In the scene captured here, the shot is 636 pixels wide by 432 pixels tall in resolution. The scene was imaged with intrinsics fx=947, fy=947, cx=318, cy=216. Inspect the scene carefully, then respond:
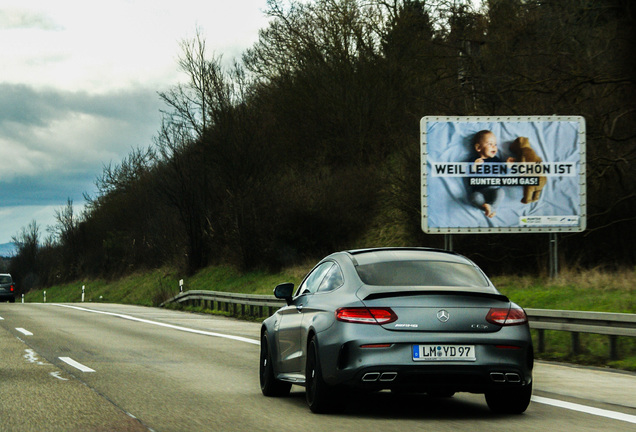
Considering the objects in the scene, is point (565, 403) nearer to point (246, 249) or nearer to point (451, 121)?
point (451, 121)

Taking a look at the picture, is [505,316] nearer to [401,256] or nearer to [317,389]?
[401,256]

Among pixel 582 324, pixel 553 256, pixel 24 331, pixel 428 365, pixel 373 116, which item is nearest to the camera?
pixel 428 365

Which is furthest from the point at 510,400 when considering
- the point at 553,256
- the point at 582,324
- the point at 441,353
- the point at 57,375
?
the point at 553,256

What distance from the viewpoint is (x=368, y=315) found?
24.4ft

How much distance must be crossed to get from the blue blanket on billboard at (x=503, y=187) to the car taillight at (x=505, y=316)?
16473 mm

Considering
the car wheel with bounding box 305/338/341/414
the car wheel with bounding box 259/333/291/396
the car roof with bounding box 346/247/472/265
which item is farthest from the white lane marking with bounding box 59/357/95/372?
the car roof with bounding box 346/247/472/265

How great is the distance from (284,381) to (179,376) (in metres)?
2.60

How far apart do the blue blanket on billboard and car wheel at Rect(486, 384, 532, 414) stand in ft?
52.7

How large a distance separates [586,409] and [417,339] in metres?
2.01

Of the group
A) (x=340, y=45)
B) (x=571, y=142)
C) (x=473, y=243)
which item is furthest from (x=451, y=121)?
(x=340, y=45)

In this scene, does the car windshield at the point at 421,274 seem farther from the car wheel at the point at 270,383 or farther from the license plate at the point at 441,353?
the car wheel at the point at 270,383

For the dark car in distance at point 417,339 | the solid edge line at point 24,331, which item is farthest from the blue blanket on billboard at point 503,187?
the dark car in distance at point 417,339

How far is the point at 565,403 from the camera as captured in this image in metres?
8.71

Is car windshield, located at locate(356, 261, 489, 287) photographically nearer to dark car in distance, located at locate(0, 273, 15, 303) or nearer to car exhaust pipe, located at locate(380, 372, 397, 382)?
car exhaust pipe, located at locate(380, 372, 397, 382)
